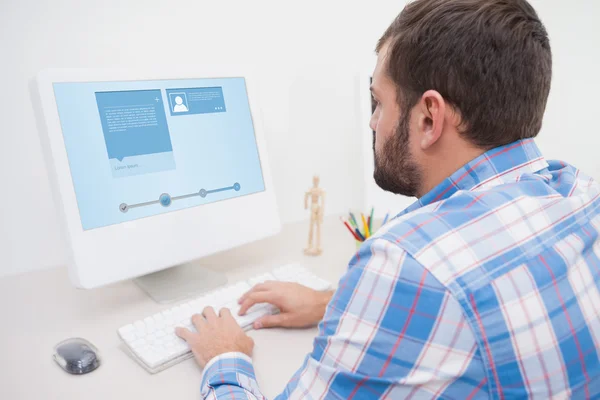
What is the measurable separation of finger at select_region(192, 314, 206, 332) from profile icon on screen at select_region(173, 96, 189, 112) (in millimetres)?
407

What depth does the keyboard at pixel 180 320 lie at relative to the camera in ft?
2.54

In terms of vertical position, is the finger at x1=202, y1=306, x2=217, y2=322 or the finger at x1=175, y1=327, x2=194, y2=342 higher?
the finger at x1=202, y1=306, x2=217, y2=322

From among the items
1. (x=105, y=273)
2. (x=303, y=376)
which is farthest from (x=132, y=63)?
(x=303, y=376)

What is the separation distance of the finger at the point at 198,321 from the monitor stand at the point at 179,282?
14cm

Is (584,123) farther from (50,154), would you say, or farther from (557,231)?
(50,154)

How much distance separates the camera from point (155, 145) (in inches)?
37.4

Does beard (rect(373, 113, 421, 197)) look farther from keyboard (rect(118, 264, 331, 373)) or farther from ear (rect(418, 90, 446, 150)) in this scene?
keyboard (rect(118, 264, 331, 373))

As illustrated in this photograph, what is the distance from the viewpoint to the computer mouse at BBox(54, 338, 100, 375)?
0.74 m

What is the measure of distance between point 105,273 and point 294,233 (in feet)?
2.08

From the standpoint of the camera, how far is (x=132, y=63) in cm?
118

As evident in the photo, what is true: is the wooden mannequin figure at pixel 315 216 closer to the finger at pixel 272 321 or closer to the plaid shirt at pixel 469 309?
the finger at pixel 272 321

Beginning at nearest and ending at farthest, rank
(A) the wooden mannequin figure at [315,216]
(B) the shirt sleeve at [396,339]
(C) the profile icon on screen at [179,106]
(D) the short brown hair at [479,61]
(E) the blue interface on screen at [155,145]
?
(B) the shirt sleeve at [396,339]
(D) the short brown hair at [479,61]
(E) the blue interface on screen at [155,145]
(C) the profile icon on screen at [179,106]
(A) the wooden mannequin figure at [315,216]

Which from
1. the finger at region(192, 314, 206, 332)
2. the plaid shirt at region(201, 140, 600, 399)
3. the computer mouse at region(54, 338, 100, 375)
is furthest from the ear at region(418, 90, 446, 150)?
the computer mouse at region(54, 338, 100, 375)

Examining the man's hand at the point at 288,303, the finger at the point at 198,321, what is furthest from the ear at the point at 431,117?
the finger at the point at 198,321
